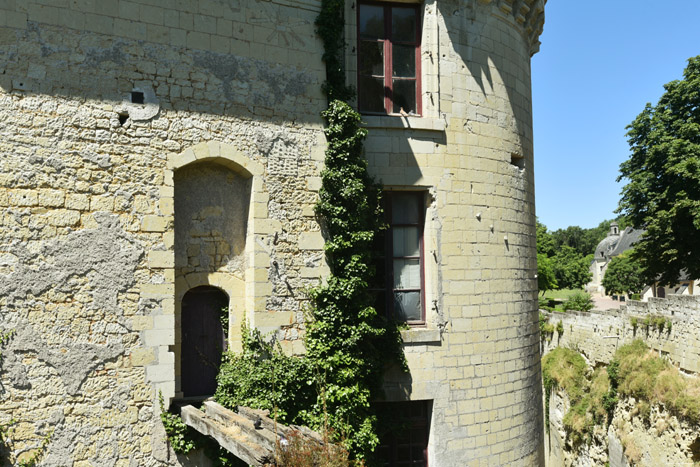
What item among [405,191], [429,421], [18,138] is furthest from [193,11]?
[429,421]

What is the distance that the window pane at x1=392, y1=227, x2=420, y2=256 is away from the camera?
9.22 metres

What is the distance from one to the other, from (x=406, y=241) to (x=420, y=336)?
5.18 feet

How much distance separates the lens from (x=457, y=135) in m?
9.37

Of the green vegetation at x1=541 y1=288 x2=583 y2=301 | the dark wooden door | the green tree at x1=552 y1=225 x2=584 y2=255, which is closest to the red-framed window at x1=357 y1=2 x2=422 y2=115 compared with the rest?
the dark wooden door

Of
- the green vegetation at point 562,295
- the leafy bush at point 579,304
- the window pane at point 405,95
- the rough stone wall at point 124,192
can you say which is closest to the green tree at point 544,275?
the green vegetation at point 562,295

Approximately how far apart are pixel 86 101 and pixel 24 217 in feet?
Result: 5.45

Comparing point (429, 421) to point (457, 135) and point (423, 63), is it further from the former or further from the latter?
point (423, 63)

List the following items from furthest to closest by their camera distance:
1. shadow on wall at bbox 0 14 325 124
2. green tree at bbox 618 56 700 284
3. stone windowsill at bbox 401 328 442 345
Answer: green tree at bbox 618 56 700 284 < stone windowsill at bbox 401 328 442 345 < shadow on wall at bbox 0 14 325 124

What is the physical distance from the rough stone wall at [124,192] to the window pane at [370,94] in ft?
4.09

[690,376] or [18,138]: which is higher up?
[18,138]

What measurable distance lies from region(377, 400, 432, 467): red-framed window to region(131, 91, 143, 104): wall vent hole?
228 inches

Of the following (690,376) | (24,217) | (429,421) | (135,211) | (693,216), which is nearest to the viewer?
(24,217)

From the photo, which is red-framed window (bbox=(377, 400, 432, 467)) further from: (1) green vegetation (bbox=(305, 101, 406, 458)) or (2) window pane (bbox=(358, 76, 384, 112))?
(2) window pane (bbox=(358, 76, 384, 112))

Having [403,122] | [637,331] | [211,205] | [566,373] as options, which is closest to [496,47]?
[403,122]
